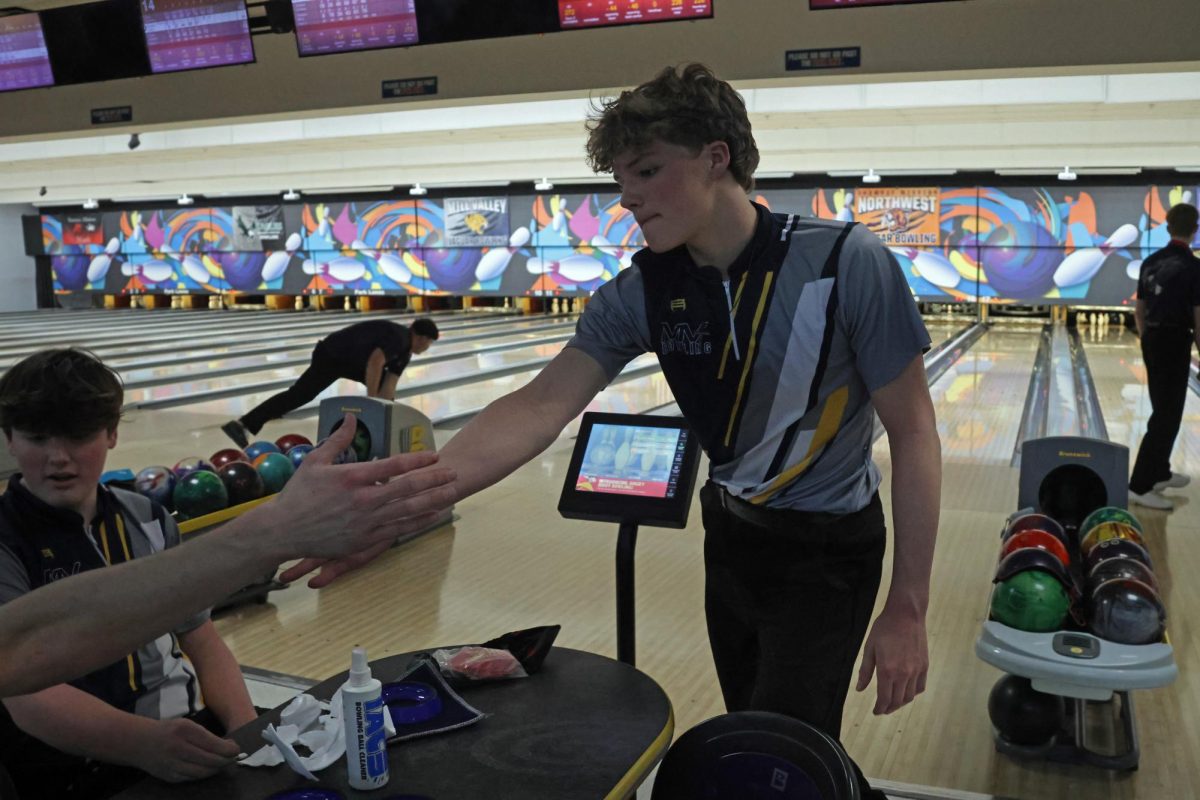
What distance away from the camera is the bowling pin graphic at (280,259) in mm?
17359

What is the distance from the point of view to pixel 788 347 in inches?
55.7

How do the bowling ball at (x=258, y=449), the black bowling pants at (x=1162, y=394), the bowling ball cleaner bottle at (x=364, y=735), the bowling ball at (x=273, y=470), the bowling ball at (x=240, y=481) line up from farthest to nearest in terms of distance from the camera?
the black bowling pants at (x=1162, y=394) → the bowling ball at (x=258, y=449) → the bowling ball at (x=273, y=470) → the bowling ball at (x=240, y=481) → the bowling ball cleaner bottle at (x=364, y=735)

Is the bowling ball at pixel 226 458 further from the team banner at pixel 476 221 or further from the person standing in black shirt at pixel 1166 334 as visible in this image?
the team banner at pixel 476 221

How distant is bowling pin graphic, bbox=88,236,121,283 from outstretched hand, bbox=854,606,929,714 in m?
19.8

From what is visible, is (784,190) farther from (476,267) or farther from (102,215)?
(102,215)

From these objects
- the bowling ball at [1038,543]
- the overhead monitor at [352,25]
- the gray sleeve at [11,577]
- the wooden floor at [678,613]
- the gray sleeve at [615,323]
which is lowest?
the wooden floor at [678,613]

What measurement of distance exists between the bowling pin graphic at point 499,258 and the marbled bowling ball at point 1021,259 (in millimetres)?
6672

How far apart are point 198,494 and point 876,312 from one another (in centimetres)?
288

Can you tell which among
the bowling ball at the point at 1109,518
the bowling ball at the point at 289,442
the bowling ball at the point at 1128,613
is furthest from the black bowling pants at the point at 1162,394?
the bowling ball at the point at 289,442

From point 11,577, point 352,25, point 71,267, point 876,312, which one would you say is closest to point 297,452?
point 352,25

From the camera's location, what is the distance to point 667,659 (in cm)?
298

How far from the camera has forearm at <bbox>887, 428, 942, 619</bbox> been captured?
133 centimetres

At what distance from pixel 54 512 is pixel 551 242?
14428 millimetres

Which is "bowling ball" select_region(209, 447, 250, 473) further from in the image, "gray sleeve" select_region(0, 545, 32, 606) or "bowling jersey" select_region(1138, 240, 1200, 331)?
"bowling jersey" select_region(1138, 240, 1200, 331)
